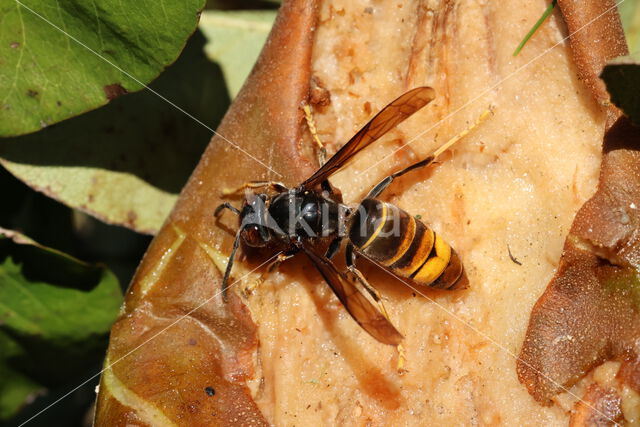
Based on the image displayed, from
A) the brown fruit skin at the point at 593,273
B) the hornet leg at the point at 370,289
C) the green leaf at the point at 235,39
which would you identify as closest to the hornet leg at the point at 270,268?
the hornet leg at the point at 370,289

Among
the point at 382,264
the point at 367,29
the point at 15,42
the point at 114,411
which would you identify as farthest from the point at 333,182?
the point at 15,42

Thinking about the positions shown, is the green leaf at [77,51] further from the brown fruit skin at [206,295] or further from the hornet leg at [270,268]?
the hornet leg at [270,268]

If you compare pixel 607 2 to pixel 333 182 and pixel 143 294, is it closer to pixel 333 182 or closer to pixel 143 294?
pixel 333 182

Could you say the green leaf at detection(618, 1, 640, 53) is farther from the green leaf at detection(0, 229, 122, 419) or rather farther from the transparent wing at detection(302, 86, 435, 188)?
the green leaf at detection(0, 229, 122, 419)

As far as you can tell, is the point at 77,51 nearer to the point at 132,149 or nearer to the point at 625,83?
the point at 132,149

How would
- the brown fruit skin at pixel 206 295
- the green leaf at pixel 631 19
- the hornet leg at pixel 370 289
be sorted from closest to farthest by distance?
the brown fruit skin at pixel 206 295
the hornet leg at pixel 370 289
the green leaf at pixel 631 19
